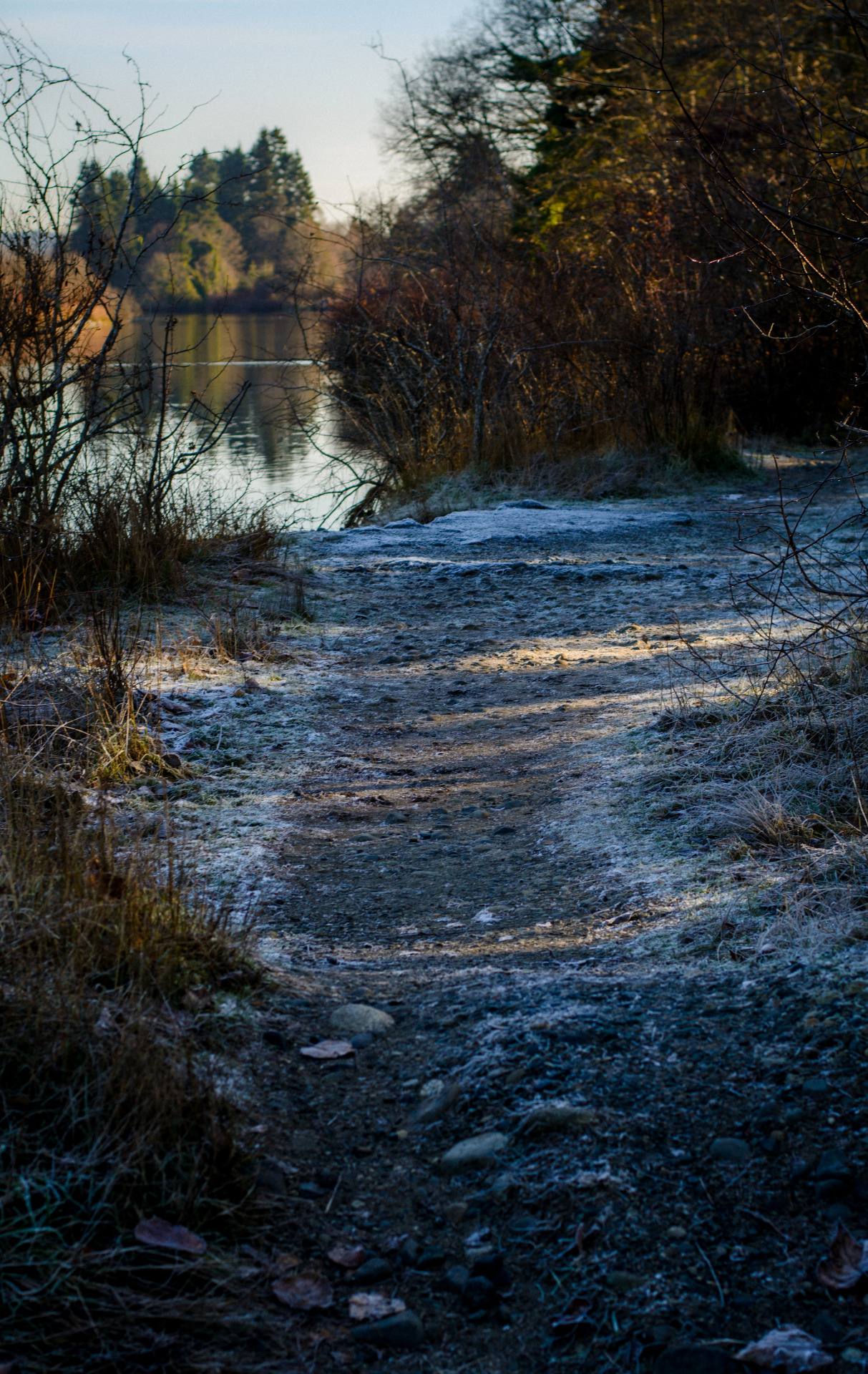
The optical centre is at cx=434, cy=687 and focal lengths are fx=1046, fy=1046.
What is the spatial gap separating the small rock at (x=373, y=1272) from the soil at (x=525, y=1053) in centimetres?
1

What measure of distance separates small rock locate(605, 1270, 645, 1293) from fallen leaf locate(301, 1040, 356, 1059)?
2.59 ft

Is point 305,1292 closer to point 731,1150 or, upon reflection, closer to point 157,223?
point 731,1150

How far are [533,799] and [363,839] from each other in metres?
0.69

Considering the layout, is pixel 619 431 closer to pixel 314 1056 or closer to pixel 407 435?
pixel 407 435

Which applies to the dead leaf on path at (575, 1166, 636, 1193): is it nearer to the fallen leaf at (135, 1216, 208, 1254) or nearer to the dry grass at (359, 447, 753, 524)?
the fallen leaf at (135, 1216, 208, 1254)

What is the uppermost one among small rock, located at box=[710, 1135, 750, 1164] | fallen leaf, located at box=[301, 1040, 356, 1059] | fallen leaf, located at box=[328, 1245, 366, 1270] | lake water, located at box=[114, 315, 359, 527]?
lake water, located at box=[114, 315, 359, 527]

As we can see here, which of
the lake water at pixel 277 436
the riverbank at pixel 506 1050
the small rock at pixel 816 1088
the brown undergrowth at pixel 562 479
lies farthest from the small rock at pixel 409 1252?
the brown undergrowth at pixel 562 479

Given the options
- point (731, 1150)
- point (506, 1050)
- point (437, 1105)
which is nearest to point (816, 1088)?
point (731, 1150)

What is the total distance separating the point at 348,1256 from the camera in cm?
178

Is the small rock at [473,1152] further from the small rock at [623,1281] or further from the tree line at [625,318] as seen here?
the tree line at [625,318]

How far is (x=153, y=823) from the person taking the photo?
11.9 ft

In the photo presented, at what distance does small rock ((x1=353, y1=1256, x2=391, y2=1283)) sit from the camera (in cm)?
174

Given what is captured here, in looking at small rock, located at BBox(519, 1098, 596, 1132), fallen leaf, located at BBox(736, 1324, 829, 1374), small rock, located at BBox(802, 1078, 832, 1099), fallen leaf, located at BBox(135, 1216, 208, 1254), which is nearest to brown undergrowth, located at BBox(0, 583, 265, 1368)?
fallen leaf, located at BBox(135, 1216, 208, 1254)

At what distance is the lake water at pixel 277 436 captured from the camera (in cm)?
1141
